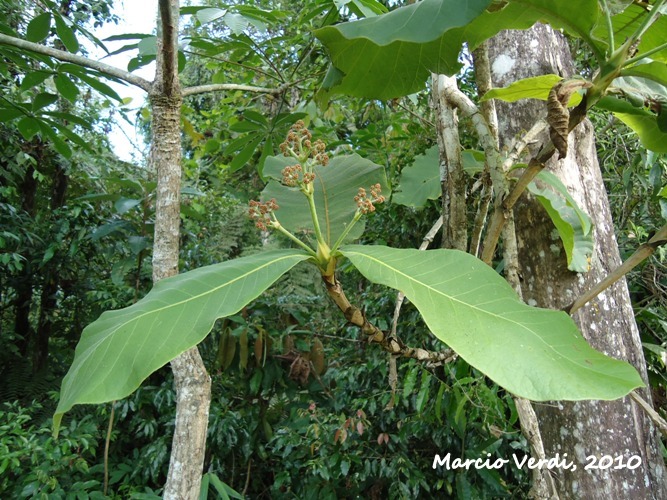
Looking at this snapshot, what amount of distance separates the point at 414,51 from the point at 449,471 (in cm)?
208

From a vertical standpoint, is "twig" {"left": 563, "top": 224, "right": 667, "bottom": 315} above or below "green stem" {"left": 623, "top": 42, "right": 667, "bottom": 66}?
below

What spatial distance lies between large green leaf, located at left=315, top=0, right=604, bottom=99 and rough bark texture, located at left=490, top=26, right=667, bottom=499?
1.19 feet

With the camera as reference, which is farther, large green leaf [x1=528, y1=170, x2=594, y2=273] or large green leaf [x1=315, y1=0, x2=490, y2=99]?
large green leaf [x1=528, y1=170, x2=594, y2=273]

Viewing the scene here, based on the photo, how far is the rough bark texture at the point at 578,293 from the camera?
2.85 ft

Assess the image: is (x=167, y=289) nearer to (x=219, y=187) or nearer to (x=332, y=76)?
(x=332, y=76)

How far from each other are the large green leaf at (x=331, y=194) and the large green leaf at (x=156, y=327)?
20cm

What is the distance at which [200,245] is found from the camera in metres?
3.44

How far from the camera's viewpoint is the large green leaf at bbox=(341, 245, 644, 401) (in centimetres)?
45

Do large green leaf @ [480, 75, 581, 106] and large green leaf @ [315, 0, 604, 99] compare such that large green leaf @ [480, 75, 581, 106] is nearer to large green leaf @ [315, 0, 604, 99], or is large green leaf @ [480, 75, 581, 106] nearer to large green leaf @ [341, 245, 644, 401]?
large green leaf @ [315, 0, 604, 99]

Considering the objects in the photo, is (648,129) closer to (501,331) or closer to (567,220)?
(567,220)

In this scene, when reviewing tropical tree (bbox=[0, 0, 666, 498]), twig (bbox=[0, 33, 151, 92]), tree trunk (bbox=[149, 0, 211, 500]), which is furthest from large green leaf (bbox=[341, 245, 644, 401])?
twig (bbox=[0, 33, 151, 92])

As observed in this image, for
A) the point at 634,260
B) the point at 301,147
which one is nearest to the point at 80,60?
the point at 301,147

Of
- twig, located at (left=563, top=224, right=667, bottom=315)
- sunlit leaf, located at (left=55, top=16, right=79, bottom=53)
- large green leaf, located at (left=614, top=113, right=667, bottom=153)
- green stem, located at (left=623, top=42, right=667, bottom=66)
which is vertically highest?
sunlit leaf, located at (left=55, top=16, right=79, bottom=53)

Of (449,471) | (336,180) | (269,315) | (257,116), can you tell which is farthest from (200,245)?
(336,180)
